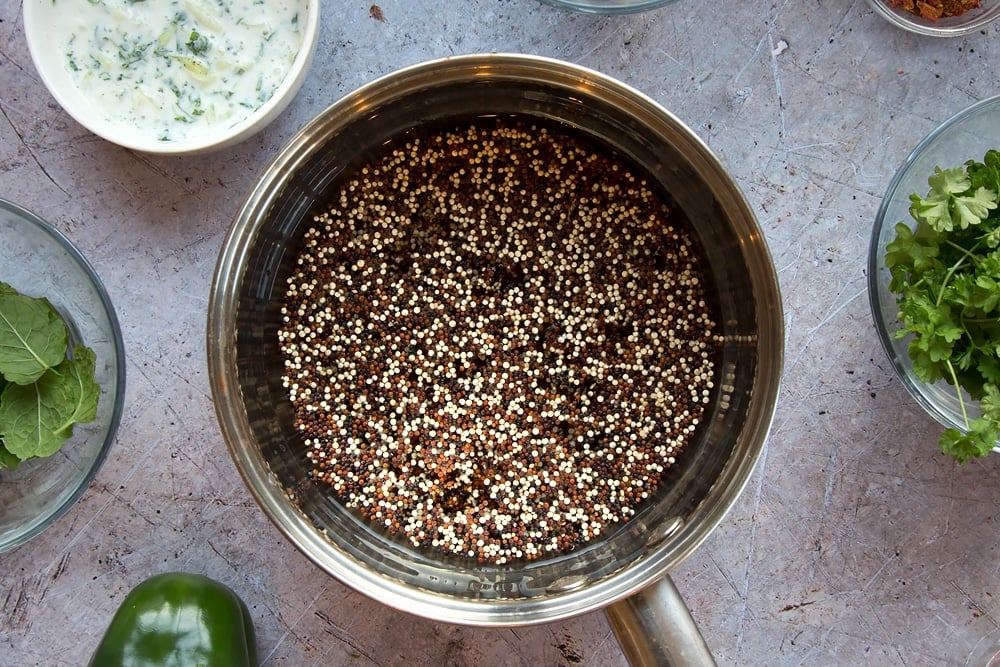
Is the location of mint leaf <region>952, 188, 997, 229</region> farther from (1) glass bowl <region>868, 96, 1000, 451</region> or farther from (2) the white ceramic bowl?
(2) the white ceramic bowl

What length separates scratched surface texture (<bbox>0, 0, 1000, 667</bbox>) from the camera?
3.75 feet

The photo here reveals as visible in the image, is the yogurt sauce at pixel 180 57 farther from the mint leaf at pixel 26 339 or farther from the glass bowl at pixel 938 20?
the glass bowl at pixel 938 20

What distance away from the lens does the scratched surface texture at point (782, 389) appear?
1144 millimetres

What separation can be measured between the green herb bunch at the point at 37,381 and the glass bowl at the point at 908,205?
1044 mm

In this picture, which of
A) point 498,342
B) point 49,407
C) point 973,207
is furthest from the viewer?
point 498,342

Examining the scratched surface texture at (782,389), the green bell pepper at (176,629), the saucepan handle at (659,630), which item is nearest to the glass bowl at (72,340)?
the scratched surface texture at (782,389)

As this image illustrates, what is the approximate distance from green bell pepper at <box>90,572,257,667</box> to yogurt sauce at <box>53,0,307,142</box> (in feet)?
2.00

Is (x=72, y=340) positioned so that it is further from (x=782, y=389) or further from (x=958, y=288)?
(x=958, y=288)

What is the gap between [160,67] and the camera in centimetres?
107

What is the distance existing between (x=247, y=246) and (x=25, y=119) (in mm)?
422

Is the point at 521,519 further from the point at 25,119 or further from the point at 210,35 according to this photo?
the point at 25,119

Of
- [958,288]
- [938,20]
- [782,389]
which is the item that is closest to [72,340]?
[782,389]

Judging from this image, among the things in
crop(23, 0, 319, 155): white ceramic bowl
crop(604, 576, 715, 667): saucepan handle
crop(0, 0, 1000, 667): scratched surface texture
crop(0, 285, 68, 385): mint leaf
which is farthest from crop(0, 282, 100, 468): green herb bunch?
crop(604, 576, 715, 667): saucepan handle

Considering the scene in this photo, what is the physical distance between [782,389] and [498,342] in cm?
41
